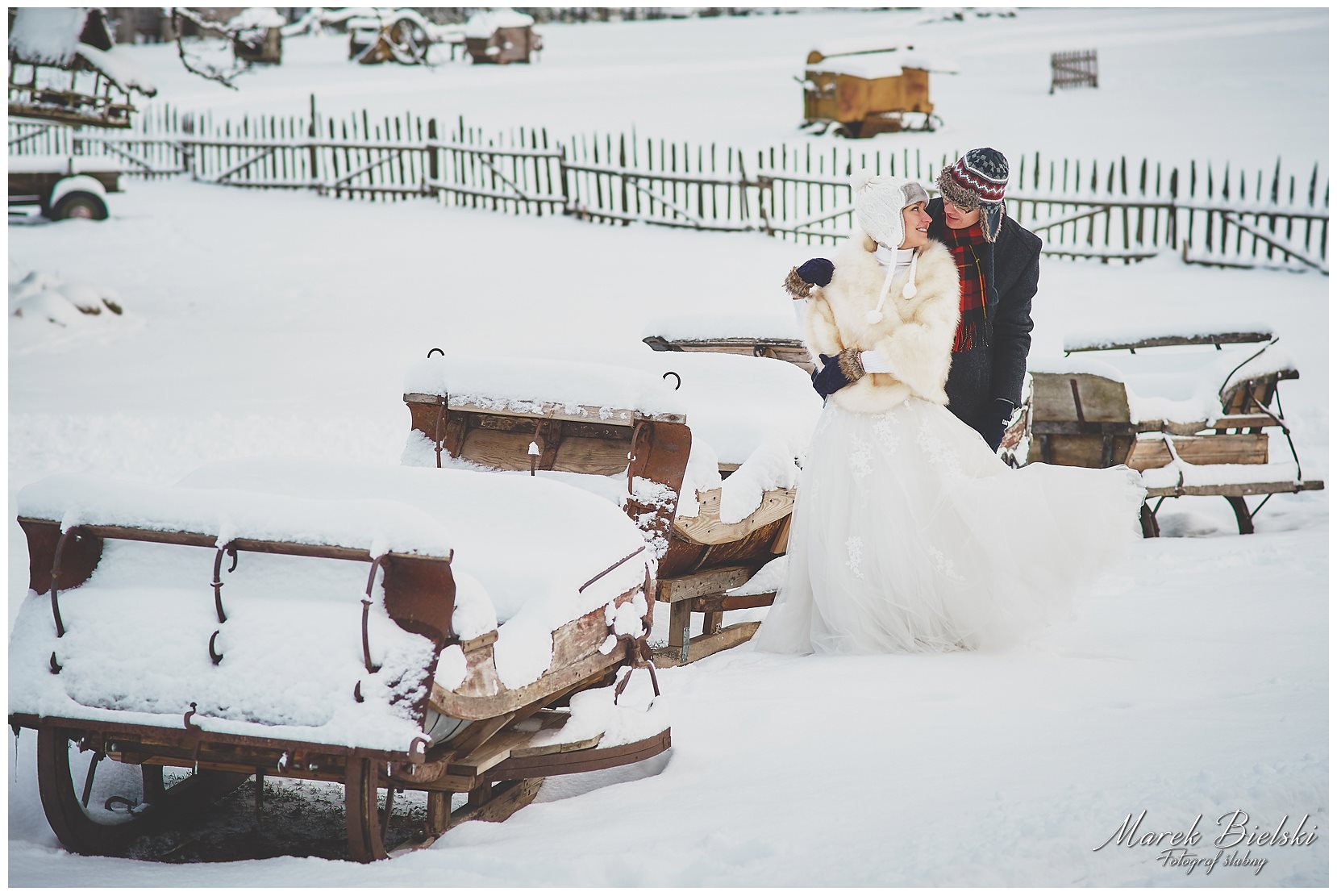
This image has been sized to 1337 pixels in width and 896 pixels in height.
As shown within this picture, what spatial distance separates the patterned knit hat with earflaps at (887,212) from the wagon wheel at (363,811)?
2.24 meters

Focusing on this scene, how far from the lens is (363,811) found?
263 cm

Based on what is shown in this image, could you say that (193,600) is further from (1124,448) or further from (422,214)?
(422,214)

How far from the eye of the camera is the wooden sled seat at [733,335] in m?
5.81

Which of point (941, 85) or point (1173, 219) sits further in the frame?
point (941, 85)

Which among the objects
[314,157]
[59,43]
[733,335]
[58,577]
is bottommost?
[58,577]

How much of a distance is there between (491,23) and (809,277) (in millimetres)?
29109

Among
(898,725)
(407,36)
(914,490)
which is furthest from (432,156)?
(407,36)

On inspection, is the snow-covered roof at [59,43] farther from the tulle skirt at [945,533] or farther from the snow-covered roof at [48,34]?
the tulle skirt at [945,533]

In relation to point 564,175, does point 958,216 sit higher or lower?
lower

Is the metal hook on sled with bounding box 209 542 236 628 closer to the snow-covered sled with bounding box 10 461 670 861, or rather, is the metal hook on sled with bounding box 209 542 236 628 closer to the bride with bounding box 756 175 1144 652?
the snow-covered sled with bounding box 10 461 670 861

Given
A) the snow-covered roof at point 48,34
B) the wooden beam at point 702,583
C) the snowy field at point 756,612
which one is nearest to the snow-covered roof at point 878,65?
the snowy field at point 756,612

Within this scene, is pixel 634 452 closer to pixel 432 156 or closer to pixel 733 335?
pixel 733 335

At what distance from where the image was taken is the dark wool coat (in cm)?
399

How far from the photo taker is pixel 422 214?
16859 millimetres
